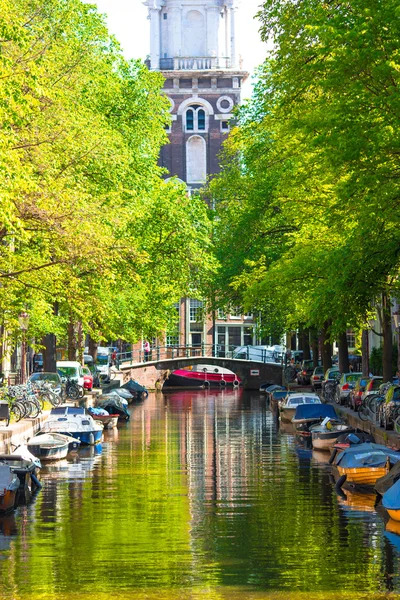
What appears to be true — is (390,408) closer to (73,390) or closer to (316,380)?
(73,390)

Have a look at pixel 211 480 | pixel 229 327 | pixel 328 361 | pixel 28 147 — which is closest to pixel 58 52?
pixel 28 147

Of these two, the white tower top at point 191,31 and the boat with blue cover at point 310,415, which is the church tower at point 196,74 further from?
the boat with blue cover at point 310,415

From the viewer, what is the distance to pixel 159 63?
404 ft

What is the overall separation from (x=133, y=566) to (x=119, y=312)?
39511 millimetres

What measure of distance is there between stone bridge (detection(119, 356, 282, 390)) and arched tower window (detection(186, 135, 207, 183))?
30539mm

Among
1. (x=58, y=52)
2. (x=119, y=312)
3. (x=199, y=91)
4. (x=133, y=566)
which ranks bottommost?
(x=133, y=566)

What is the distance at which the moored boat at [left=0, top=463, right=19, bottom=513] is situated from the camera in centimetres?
2433

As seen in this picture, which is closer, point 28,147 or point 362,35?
point 362,35

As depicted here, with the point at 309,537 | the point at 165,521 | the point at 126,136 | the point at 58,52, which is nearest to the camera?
the point at 309,537

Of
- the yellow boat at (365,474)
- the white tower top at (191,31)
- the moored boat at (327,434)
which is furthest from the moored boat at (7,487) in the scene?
the white tower top at (191,31)

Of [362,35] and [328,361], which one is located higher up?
[362,35]

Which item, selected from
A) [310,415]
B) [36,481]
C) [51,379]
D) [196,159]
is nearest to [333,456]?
[36,481]

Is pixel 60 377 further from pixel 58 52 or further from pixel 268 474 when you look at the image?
pixel 268 474

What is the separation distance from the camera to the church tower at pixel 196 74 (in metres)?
121
